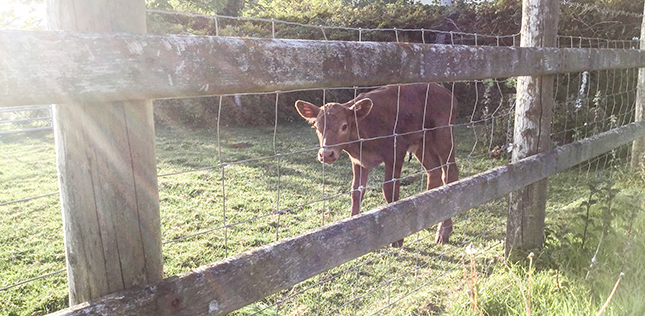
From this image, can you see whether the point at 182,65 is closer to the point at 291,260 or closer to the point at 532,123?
the point at 291,260

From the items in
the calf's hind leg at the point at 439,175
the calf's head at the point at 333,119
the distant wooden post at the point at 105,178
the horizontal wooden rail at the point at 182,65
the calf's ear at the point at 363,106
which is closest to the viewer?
the horizontal wooden rail at the point at 182,65

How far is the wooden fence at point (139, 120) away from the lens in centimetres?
96

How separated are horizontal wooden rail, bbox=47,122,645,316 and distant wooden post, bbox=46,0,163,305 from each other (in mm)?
86

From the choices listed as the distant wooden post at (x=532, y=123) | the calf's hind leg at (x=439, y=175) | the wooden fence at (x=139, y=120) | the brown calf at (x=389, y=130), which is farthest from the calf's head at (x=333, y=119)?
the wooden fence at (x=139, y=120)

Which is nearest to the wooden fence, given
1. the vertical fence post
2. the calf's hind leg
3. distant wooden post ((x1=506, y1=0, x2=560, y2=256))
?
distant wooden post ((x1=506, y1=0, x2=560, y2=256))

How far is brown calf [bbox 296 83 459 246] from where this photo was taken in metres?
3.94

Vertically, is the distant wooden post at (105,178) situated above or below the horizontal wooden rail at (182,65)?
below

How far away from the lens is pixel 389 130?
4.55 meters

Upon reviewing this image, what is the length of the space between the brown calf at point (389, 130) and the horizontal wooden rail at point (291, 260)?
1.48 m

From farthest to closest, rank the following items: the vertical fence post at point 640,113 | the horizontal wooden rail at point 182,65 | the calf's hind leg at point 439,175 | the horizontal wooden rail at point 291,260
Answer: the vertical fence post at point 640,113
the calf's hind leg at point 439,175
the horizontal wooden rail at point 291,260
the horizontal wooden rail at point 182,65

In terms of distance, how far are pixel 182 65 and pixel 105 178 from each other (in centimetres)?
35

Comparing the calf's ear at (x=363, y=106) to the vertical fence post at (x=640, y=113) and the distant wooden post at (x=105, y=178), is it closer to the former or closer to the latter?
the distant wooden post at (x=105, y=178)

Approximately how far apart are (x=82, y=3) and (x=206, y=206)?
13.2ft

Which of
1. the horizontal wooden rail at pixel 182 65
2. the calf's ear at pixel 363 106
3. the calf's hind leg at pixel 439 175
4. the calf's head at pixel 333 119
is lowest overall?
the calf's hind leg at pixel 439 175
